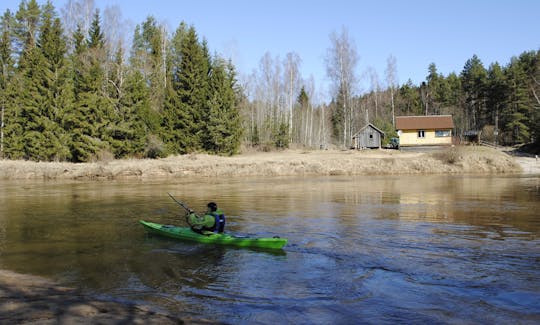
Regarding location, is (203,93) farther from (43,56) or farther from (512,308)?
(512,308)

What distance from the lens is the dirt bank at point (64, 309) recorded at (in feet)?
18.9

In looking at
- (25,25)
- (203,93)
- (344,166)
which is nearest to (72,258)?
(344,166)

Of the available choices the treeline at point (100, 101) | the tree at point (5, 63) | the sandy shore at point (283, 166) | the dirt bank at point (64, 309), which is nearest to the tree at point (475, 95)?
the sandy shore at point (283, 166)

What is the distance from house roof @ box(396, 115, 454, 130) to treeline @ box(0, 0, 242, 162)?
17971 mm

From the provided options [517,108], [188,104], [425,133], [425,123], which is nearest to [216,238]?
[188,104]

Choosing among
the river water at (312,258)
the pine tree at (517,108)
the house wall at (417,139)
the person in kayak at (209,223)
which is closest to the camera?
the river water at (312,258)

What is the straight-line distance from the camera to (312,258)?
9.90m

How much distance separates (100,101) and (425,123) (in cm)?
3172

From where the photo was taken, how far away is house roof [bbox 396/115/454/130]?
147 feet

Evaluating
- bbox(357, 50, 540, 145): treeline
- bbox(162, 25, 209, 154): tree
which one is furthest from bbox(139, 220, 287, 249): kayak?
bbox(357, 50, 540, 145): treeline

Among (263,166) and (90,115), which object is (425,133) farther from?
(90,115)

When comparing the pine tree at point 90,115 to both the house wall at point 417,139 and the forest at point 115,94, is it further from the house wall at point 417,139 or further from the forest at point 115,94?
the house wall at point 417,139

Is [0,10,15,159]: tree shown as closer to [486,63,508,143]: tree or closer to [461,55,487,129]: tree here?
[486,63,508,143]: tree

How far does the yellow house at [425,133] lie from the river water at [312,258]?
26101 millimetres
